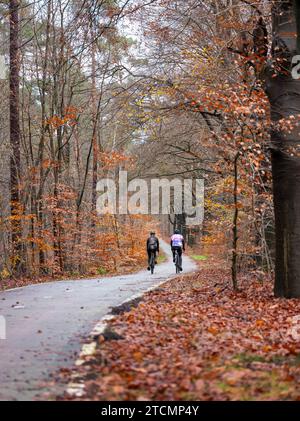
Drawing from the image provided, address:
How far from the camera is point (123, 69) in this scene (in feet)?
73.2

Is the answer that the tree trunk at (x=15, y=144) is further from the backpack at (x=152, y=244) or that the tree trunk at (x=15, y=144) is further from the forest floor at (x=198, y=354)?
the forest floor at (x=198, y=354)

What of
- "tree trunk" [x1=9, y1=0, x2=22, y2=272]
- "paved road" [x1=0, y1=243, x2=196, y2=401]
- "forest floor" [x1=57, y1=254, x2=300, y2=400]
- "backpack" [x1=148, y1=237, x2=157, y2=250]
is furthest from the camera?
"backpack" [x1=148, y1=237, x2=157, y2=250]

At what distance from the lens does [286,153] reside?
13.5 metres

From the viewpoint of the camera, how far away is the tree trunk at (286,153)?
43.8ft

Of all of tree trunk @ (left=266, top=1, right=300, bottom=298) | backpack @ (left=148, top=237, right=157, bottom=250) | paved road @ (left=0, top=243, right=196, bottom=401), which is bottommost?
paved road @ (left=0, top=243, right=196, bottom=401)

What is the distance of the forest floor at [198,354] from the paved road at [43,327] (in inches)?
18.6

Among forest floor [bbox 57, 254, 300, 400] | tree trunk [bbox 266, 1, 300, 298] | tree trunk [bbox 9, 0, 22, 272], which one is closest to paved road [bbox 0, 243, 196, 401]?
forest floor [bbox 57, 254, 300, 400]

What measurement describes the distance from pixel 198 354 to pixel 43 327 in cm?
338

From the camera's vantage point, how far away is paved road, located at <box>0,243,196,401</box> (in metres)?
7.07

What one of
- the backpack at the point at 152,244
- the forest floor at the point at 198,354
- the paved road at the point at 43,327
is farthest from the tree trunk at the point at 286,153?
the backpack at the point at 152,244

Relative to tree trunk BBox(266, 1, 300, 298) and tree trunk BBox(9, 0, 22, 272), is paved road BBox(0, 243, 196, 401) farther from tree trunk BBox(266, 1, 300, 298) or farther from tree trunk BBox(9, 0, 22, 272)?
tree trunk BBox(9, 0, 22, 272)

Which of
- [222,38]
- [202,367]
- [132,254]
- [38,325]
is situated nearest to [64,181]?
[132,254]

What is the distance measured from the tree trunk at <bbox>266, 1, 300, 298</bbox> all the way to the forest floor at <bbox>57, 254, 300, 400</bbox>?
2.95ft
